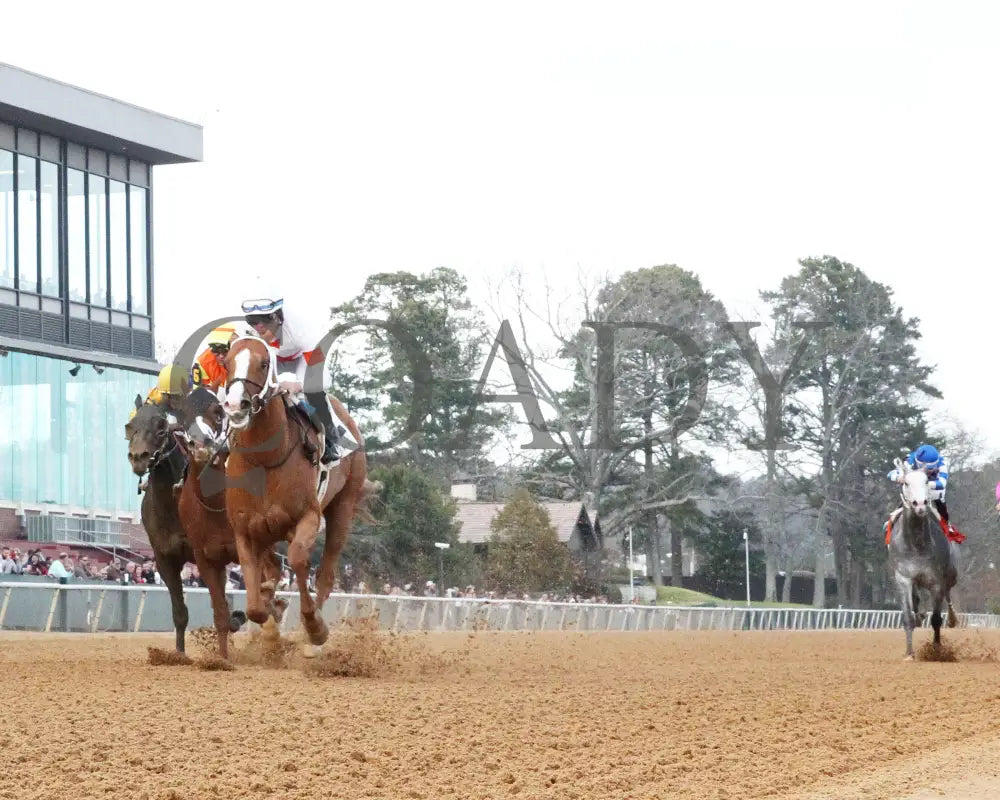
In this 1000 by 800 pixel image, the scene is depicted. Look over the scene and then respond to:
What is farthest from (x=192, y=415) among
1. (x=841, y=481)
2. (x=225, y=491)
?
(x=841, y=481)

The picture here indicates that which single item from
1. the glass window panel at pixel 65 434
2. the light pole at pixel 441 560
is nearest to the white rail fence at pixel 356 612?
the light pole at pixel 441 560

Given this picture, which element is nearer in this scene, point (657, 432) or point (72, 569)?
point (72, 569)

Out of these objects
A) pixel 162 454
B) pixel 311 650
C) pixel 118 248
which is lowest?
pixel 311 650

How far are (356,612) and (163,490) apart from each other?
1127 cm

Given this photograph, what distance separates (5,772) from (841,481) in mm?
57945

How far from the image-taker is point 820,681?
12.0 metres

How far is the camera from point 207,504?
39.0 feet

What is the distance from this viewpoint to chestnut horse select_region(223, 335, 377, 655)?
1028cm

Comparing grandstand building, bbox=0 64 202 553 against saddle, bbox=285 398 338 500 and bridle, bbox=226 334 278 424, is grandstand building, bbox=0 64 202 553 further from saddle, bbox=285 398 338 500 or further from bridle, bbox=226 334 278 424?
bridle, bbox=226 334 278 424

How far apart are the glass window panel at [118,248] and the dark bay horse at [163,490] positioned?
23.8 m

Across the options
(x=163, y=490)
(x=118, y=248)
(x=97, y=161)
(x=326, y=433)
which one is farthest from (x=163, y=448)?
(x=97, y=161)

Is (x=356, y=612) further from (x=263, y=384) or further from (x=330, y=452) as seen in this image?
(x=263, y=384)

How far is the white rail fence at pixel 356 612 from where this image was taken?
759 inches

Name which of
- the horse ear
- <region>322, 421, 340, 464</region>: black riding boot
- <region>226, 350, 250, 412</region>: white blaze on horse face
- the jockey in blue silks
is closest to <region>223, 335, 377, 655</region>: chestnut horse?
<region>226, 350, 250, 412</region>: white blaze on horse face
